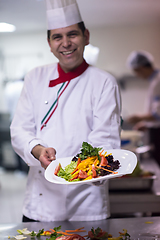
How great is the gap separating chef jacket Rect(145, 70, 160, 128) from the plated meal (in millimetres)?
2059

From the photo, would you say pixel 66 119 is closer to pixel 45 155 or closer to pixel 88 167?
pixel 45 155

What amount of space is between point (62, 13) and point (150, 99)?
211 centimetres

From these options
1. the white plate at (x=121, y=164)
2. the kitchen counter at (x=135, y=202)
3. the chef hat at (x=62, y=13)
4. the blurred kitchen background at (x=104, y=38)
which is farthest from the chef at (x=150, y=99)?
the white plate at (x=121, y=164)

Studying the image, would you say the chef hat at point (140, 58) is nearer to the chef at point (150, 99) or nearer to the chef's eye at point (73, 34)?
the chef at point (150, 99)

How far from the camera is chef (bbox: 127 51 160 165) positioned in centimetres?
343

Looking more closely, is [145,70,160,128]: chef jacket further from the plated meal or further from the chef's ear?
the plated meal

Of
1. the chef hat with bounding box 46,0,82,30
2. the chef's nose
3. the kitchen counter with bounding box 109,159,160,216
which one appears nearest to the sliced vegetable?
the chef's nose

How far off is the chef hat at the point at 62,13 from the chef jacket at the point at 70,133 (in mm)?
266

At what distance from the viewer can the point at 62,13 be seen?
1.71m

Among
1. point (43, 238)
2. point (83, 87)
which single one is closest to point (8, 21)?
point (83, 87)

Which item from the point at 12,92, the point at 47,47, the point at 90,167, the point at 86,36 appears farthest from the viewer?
the point at 12,92

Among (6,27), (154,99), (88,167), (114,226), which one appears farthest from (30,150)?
(154,99)

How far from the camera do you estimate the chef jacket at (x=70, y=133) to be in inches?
65.1

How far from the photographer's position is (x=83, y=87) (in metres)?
1.72
